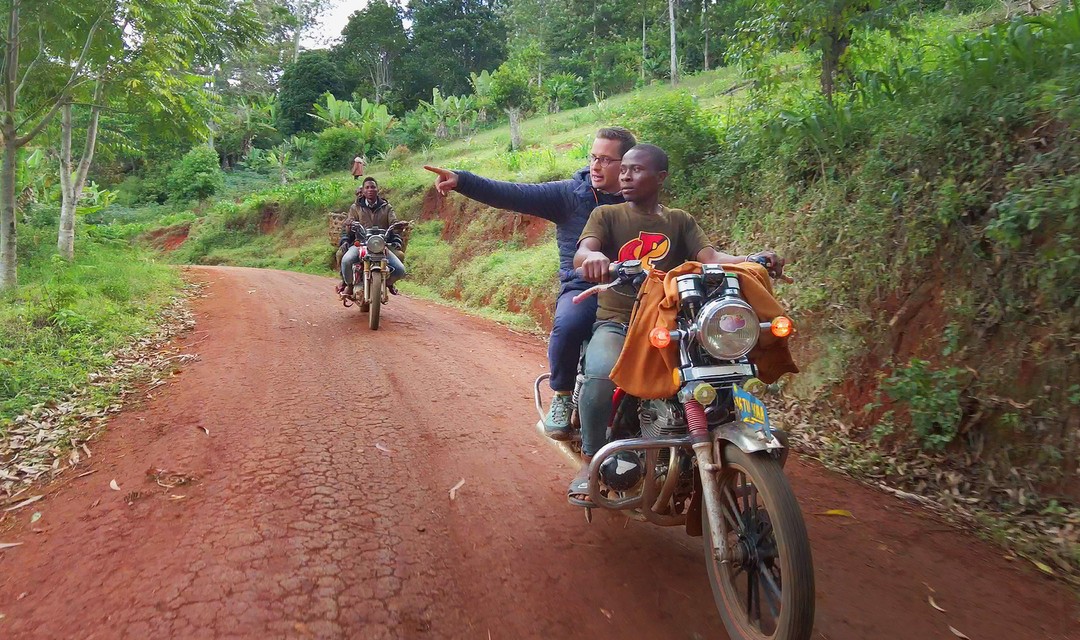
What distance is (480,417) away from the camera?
17.2 feet

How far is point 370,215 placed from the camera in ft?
31.1

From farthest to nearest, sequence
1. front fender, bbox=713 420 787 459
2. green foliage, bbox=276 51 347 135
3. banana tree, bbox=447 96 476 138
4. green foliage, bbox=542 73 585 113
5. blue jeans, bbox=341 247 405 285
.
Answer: green foliage, bbox=276 51 347 135
green foliage, bbox=542 73 585 113
banana tree, bbox=447 96 476 138
blue jeans, bbox=341 247 405 285
front fender, bbox=713 420 787 459

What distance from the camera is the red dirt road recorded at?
2709 mm

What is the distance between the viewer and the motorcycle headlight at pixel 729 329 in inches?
98.7

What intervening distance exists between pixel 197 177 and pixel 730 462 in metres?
35.0

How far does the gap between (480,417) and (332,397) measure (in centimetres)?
127

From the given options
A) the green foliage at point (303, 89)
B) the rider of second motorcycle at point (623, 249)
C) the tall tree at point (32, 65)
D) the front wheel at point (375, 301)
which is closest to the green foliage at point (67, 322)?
the tall tree at point (32, 65)

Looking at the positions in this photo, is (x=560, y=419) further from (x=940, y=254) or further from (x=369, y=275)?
(x=369, y=275)

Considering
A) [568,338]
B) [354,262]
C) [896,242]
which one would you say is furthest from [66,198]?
A: [896,242]

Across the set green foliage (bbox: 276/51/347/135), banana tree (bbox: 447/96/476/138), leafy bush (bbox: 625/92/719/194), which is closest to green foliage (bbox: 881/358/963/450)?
leafy bush (bbox: 625/92/719/194)

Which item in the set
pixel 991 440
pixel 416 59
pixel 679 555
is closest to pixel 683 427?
pixel 679 555

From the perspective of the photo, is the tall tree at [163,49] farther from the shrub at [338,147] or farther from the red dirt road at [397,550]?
the shrub at [338,147]

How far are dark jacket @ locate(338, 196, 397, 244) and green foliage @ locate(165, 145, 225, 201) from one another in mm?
26689

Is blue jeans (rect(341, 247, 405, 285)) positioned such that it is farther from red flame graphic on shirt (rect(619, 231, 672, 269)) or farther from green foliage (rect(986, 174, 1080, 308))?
green foliage (rect(986, 174, 1080, 308))
